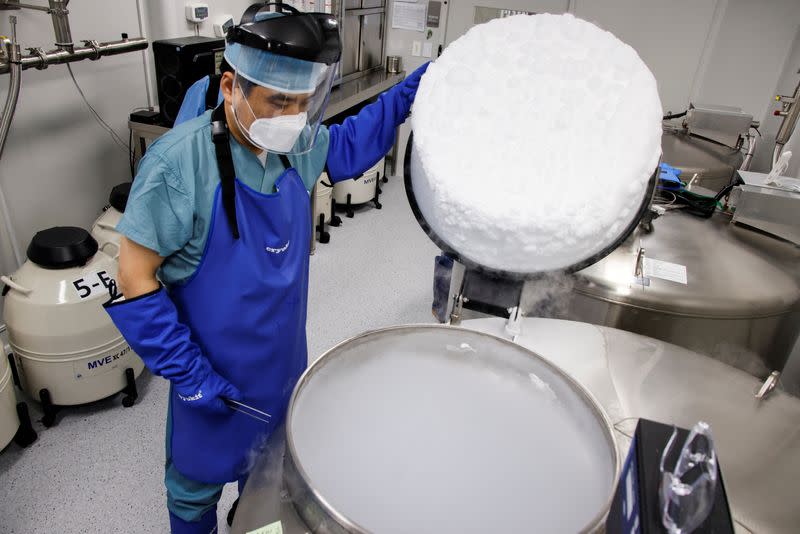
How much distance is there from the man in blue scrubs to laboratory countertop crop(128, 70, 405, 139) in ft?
4.67

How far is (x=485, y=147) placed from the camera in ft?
2.71

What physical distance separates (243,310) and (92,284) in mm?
1057

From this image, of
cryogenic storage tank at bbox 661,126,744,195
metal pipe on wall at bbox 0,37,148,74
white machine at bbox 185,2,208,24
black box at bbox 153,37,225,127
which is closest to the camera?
metal pipe on wall at bbox 0,37,148,74

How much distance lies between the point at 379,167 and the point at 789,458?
3.49 meters

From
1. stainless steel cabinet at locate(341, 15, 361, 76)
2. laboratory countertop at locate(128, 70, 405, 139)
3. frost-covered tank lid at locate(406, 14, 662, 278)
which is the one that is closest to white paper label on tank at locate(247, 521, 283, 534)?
frost-covered tank lid at locate(406, 14, 662, 278)

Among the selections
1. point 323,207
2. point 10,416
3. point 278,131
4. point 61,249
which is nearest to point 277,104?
point 278,131

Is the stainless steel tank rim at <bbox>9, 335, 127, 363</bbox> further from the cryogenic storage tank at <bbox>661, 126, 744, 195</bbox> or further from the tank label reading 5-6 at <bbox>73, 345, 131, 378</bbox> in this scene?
the cryogenic storage tank at <bbox>661, 126, 744, 195</bbox>

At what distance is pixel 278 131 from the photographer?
1051 mm

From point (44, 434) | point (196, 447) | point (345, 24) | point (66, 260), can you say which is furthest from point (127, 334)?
point (345, 24)

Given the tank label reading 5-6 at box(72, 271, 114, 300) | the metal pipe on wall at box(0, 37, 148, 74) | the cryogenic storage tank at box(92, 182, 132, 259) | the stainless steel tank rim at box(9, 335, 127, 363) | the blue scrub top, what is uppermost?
the metal pipe on wall at box(0, 37, 148, 74)

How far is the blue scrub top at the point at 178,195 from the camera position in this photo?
0.99 meters

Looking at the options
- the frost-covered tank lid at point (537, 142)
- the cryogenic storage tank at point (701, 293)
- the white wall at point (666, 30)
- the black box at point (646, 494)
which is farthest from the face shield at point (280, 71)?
the white wall at point (666, 30)

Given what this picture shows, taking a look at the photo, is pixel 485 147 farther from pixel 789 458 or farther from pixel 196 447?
pixel 196 447

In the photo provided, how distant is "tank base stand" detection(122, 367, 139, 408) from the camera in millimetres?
2012
